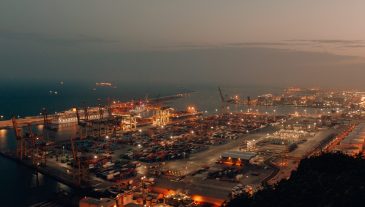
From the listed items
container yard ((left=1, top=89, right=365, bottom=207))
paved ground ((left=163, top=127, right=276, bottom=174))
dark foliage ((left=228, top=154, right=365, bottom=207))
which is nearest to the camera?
dark foliage ((left=228, top=154, right=365, bottom=207))

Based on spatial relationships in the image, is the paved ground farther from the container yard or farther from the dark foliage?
the dark foliage

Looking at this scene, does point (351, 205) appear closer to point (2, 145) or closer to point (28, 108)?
point (2, 145)

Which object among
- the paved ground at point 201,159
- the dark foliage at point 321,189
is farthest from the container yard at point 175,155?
the dark foliage at point 321,189

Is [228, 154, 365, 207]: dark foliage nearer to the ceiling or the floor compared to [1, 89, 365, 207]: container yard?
nearer to the ceiling

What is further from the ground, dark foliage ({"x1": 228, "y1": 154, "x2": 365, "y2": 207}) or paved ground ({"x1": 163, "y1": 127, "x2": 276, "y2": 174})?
dark foliage ({"x1": 228, "y1": 154, "x2": 365, "y2": 207})

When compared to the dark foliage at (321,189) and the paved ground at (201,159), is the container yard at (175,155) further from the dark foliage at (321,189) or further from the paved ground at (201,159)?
the dark foliage at (321,189)

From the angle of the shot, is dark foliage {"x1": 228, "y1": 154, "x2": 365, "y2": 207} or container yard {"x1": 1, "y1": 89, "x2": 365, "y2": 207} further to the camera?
container yard {"x1": 1, "y1": 89, "x2": 365, "y2": 207}

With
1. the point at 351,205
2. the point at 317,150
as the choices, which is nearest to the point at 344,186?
the point at 351,205

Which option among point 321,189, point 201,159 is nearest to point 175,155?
point 201,159

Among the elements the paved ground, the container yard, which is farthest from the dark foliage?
the paved ground

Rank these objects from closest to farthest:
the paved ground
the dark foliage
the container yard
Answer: the dark foliage → the container yard → the paved ground
